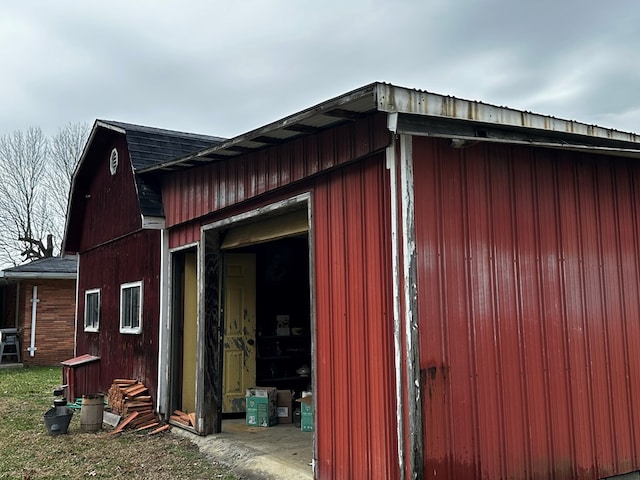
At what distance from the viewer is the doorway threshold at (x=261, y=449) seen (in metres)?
5.15

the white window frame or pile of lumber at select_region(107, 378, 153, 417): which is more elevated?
the white window frame

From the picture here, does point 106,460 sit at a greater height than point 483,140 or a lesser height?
lesser

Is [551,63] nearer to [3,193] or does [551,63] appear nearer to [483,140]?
[483,140]

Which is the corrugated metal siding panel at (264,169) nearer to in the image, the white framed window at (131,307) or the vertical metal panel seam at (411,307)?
the vertical metal panel seam at (411,307)

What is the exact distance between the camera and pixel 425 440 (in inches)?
144

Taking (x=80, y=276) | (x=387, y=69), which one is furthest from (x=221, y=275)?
(x=387, y=69)

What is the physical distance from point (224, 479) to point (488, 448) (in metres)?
2.39

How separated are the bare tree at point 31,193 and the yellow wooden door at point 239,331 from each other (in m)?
22.3

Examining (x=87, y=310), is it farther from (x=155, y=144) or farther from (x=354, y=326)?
(x=354, y=326)

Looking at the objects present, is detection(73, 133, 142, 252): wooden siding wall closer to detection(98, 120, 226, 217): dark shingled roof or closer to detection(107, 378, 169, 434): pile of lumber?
detection(98, 120, 226, 217): dark shingled roof

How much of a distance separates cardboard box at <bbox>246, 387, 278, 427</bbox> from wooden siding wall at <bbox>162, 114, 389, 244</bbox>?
2021 millimetres

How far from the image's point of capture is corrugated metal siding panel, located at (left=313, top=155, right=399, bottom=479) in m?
3.99

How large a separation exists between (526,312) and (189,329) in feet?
15.1

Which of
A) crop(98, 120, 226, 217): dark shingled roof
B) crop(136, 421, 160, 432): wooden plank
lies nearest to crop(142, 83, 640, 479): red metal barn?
crop(98, 120, 226, 217): dark shingled roof
